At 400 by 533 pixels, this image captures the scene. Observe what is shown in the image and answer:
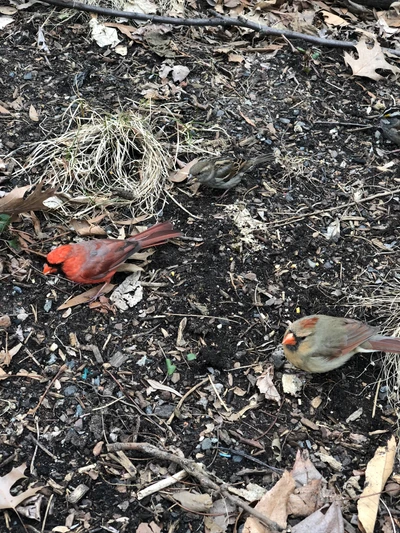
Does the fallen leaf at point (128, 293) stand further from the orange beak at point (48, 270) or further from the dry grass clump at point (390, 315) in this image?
the dry grass clump at point (390, 315)

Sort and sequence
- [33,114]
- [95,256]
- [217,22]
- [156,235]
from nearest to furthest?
[95,256] → [156,235] → [33,114] → [217,22]

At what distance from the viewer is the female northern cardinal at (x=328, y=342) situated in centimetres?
372

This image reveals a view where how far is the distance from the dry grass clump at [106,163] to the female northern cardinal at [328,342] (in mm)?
1617

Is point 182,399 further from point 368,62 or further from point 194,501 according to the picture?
point 368,62

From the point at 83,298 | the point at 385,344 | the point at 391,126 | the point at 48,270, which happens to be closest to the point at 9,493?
the point at 83,298

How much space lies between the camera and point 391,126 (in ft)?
17.8

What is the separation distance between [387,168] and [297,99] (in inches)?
42.5

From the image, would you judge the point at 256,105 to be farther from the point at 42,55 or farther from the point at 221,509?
the point at 221,509

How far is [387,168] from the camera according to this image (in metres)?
5.31

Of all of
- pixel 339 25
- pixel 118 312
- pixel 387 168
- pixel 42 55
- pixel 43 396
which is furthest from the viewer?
pixel 339 25

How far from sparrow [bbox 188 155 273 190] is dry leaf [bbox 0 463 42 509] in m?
2.50

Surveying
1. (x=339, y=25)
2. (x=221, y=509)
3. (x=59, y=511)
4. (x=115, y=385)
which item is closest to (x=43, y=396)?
(x=115, y=385)

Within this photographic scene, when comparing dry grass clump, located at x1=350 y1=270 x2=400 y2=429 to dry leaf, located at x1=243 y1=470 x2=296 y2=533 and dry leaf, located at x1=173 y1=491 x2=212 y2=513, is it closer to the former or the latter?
dry leaf, located at x1=243 y1=470 x2=296 y2=533

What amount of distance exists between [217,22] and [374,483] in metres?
4.65
